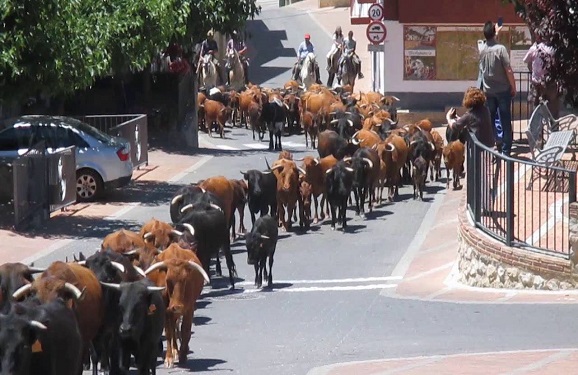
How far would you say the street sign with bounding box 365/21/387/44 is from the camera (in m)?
35.6

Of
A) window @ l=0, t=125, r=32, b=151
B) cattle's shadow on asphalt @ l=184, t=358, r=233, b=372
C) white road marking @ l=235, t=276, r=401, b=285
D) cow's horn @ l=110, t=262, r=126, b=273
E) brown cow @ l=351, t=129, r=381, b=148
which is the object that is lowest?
white road marking @ l=235, t=276, r=401, b=285

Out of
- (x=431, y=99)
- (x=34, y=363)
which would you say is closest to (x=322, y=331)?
(x=34, y=363)

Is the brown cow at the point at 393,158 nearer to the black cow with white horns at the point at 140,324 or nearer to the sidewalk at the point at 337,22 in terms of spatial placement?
the black cow with white horns at the point at 140,324

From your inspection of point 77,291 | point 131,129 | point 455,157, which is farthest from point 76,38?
point 77,291

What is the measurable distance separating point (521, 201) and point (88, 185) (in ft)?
40.0

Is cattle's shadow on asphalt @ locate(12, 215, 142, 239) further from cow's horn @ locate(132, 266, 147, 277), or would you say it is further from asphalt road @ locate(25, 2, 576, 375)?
cow's horn @ locate(132, 266, 147, 277)

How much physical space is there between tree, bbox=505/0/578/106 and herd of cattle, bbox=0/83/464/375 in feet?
14.9

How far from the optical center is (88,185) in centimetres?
2817

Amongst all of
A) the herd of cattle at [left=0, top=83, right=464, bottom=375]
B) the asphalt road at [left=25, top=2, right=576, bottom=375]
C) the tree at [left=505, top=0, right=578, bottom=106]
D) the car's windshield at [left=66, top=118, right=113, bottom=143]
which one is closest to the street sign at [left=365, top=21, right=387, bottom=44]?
the herd of cattle at [left=0, top=83, right=464, bottom=375]

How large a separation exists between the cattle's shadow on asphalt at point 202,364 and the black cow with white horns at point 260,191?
8.54 m

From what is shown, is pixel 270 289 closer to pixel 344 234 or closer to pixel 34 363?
pixel 344 234

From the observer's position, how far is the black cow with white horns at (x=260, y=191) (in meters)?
23.3

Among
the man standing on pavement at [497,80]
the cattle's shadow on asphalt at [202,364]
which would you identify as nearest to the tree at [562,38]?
the cattle's shadow on asphalt at [202,364]

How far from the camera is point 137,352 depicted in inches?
522
